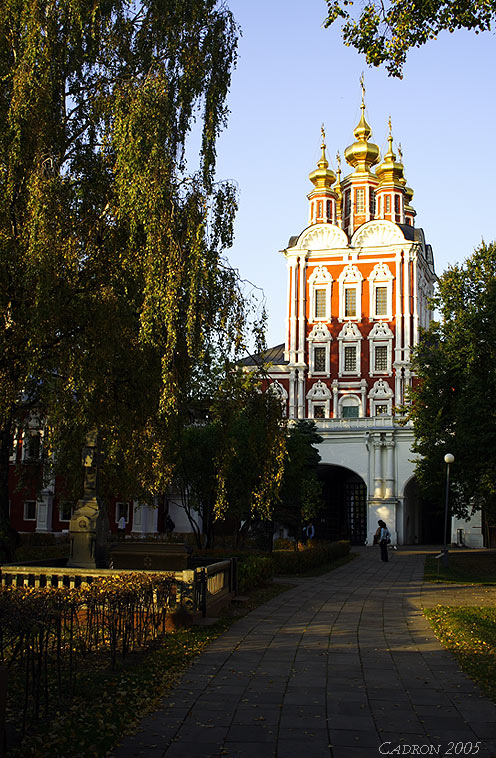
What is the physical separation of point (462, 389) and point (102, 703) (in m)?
23.4

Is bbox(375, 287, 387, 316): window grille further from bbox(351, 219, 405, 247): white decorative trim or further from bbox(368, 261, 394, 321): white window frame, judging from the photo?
bbox(351, 219, 405, 247): white decorative trim

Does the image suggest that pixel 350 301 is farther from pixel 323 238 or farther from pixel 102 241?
pixel 102 241

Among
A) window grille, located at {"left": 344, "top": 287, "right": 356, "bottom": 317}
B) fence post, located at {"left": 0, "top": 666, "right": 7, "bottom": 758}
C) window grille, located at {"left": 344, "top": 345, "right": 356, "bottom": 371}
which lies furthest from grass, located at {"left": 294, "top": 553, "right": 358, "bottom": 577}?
window grille, located at {"left": 344, "top": 287, "right": 356, "bottom": 317}

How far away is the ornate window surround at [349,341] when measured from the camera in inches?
2140

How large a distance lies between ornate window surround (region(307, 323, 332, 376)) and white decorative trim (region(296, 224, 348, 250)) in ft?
18.8

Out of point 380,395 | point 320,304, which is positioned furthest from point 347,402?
point 320,304

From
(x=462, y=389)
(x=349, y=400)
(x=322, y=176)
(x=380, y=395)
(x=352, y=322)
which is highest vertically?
(x=322, y=176)

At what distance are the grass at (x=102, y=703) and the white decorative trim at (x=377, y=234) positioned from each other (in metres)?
47.6

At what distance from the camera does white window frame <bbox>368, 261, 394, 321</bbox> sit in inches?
2140

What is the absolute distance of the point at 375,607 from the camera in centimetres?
1551

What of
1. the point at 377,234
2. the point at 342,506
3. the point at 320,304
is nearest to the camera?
the point at 342,506

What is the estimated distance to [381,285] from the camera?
2158 inches

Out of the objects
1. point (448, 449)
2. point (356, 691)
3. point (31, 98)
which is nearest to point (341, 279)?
point (448, 449)

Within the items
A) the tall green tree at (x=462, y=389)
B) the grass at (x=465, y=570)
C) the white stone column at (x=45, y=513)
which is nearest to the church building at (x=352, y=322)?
the white stone column at (x=45, y=513)
